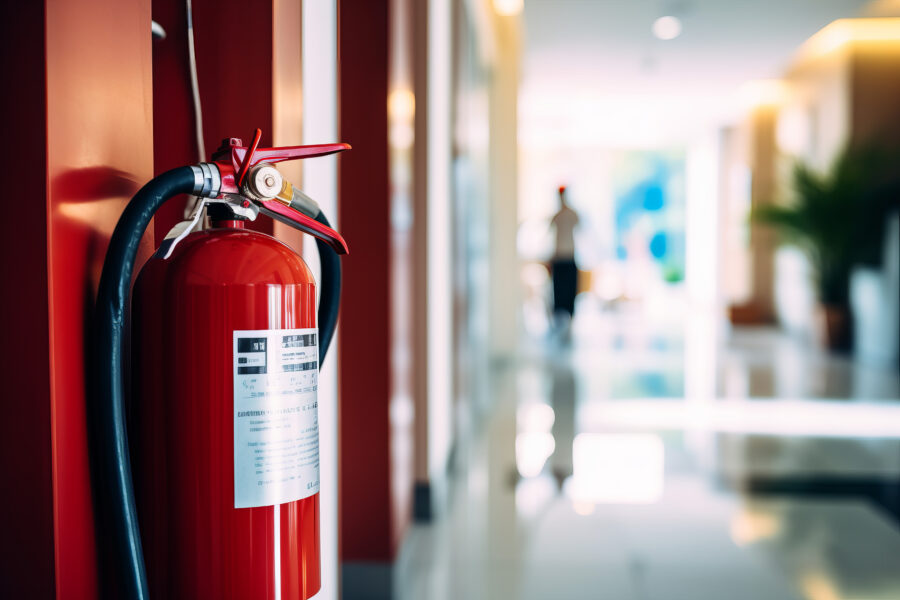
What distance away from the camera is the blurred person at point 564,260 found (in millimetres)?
6914

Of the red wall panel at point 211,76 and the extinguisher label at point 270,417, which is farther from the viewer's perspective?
the red wall panel at point 211,76

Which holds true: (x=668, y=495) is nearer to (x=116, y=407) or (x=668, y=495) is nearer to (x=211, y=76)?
(x=211, y=76)

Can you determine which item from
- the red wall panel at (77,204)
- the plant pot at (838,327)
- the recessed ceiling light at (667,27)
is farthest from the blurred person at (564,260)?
the red wall panel at (77,204)

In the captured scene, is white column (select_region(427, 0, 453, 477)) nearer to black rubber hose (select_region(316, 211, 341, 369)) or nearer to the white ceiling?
black rubber hose (select_region(316, 211, 341, 369))

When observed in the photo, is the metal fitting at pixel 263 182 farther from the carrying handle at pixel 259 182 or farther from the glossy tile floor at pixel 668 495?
the glossy tile floor at pixel 668 495

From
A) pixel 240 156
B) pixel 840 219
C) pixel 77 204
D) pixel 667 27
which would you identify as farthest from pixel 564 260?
pixel 77 204

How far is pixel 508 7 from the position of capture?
6.42 meters

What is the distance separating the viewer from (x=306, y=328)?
75cm

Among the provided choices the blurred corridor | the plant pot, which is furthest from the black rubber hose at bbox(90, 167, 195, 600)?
the plant pot

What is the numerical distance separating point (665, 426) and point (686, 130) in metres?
13.6

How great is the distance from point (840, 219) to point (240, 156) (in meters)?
8.58

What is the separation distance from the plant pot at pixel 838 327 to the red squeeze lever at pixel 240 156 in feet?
28.1

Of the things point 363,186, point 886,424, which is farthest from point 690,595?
point 886,424

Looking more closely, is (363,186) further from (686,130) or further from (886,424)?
(686,130)
